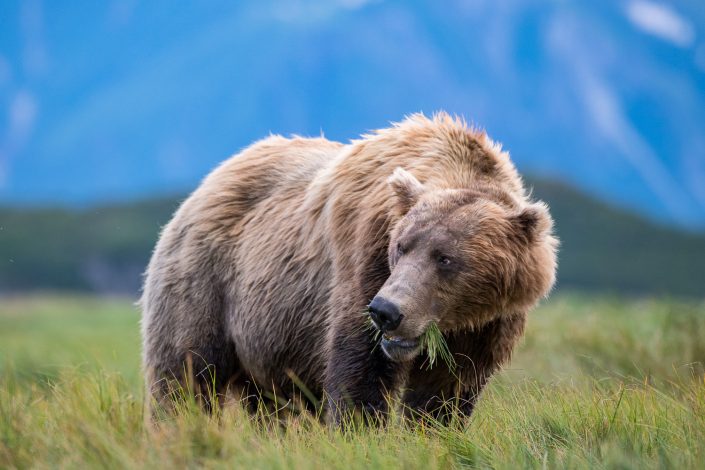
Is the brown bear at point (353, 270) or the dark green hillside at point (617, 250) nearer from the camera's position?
the brown bear at point (353, 270)

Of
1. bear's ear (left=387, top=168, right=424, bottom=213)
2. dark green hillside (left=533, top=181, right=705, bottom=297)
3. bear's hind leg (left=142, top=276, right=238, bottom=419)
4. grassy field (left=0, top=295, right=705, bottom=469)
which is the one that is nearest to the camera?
grassy field (left=0, top=295, right=705, bottom=469)

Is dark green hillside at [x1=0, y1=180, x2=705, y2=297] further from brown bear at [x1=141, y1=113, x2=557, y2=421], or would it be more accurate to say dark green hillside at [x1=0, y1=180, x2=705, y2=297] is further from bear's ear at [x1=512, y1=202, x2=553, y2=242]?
bear's ear at [x1=512, y1=202, x2=553, y2=242]

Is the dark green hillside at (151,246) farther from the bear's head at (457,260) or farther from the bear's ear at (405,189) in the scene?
the bear's ear at (405,189)

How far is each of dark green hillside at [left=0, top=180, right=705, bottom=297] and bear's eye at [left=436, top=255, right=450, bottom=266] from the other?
42.7 metres

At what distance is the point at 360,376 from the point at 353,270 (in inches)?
25.8

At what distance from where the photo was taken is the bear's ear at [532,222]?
510cm

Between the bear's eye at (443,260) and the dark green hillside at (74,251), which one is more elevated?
the bear's eye at (443,260)

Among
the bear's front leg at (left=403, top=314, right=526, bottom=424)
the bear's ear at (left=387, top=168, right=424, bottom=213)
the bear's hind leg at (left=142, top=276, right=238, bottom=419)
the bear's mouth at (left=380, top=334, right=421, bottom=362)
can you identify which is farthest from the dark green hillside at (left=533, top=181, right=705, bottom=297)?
the bear's mouth at (left=380, top=334, right=421, bottom=362)

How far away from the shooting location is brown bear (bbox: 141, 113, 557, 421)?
5.02m

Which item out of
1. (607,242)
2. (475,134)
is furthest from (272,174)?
(607,242)

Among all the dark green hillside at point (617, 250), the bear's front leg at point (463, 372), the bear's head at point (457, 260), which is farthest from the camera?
the dark green hillside at point (617, 250)

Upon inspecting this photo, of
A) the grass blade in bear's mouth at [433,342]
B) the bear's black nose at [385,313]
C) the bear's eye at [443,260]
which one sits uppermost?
the bear's eye at [443,260]

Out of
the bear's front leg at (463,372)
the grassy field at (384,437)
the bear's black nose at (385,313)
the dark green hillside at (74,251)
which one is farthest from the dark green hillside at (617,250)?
the bear's black nose at (385,313)

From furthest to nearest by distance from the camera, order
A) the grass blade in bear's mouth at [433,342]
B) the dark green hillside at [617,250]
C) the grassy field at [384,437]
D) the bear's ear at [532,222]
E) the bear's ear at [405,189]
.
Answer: the dark green hillside at [617,250] < the bear's ear at [405,189] < the bear's ear at [532,222] < the grass blade in bear's mouth at [433,342] < the grassy field at [384,437]
